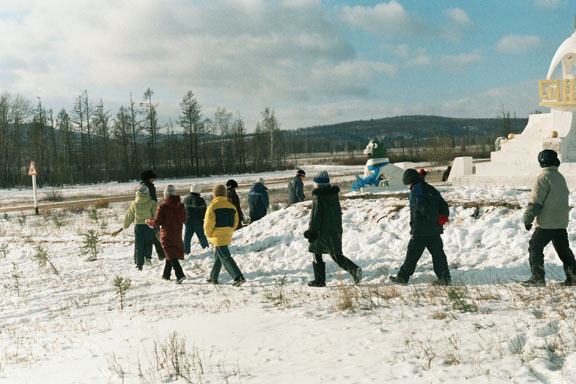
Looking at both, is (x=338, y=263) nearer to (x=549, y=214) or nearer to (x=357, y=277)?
(x=357, y=277)

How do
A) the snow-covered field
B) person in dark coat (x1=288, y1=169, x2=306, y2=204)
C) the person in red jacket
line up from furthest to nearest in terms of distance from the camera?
person in dark coat (x1=288, y1=169, x2=306, y2=204), the person in red jacket, the snow-covered field

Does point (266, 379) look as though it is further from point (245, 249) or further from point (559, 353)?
point (245, 249)

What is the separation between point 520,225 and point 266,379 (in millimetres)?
6628

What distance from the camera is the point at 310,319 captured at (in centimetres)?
539

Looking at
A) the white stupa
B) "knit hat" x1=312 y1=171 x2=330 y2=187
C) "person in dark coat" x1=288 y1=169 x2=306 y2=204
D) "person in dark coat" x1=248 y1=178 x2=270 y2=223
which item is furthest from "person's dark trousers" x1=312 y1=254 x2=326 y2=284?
the white stupa

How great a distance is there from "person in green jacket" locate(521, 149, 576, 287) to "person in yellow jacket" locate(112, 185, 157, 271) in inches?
290

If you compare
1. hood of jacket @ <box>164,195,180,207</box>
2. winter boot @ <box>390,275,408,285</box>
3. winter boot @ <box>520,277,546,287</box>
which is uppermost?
hood of jacket @ <box>164,195,180,207</box>

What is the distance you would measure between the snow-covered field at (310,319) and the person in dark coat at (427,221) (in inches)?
17.6

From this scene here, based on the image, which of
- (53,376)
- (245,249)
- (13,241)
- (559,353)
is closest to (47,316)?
(53,376)

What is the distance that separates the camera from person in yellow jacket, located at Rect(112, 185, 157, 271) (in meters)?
9.43

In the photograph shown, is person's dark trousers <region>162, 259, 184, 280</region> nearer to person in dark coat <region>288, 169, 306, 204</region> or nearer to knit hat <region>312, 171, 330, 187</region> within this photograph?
knit hat <region>312, 171, 330, 187</region>

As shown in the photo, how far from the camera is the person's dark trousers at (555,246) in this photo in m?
5.80

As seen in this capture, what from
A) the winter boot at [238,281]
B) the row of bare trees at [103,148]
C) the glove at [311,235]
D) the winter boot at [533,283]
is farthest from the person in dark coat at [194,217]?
the row of bare trees at [103,148]

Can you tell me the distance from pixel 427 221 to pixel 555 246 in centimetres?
171
